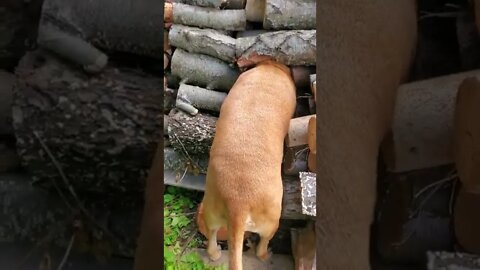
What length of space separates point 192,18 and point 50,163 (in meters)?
0.35

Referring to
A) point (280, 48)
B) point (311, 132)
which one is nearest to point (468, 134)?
point (311, 132)

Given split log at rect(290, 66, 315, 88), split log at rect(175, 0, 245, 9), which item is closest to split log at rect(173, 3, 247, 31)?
split log at rect(175, 0, 245, 9)

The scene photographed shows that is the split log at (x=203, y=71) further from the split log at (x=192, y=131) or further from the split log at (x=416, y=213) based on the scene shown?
the split log at (x=416, y=213)

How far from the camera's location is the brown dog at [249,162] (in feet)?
2.21

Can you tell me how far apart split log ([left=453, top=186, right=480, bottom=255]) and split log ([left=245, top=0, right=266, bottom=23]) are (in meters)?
0.38

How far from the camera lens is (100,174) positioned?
49cm

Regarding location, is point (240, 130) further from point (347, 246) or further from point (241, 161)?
point (347, 246)

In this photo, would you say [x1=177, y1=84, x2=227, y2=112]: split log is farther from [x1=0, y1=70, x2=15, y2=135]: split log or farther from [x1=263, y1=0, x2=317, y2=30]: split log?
[x1=0, y1=70, x2=15, y2=135]: split log

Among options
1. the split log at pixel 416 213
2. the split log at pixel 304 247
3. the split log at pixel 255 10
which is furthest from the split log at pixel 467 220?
the split log at pixel 255 10

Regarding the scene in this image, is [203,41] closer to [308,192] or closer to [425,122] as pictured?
[308,192]

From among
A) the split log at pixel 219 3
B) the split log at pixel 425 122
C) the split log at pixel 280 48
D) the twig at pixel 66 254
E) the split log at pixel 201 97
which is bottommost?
the twig at pixel 66 254

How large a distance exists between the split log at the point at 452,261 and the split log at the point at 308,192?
0.18 m

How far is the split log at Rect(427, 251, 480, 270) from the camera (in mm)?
475

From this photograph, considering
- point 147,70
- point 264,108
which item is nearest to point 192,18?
point 264,108
